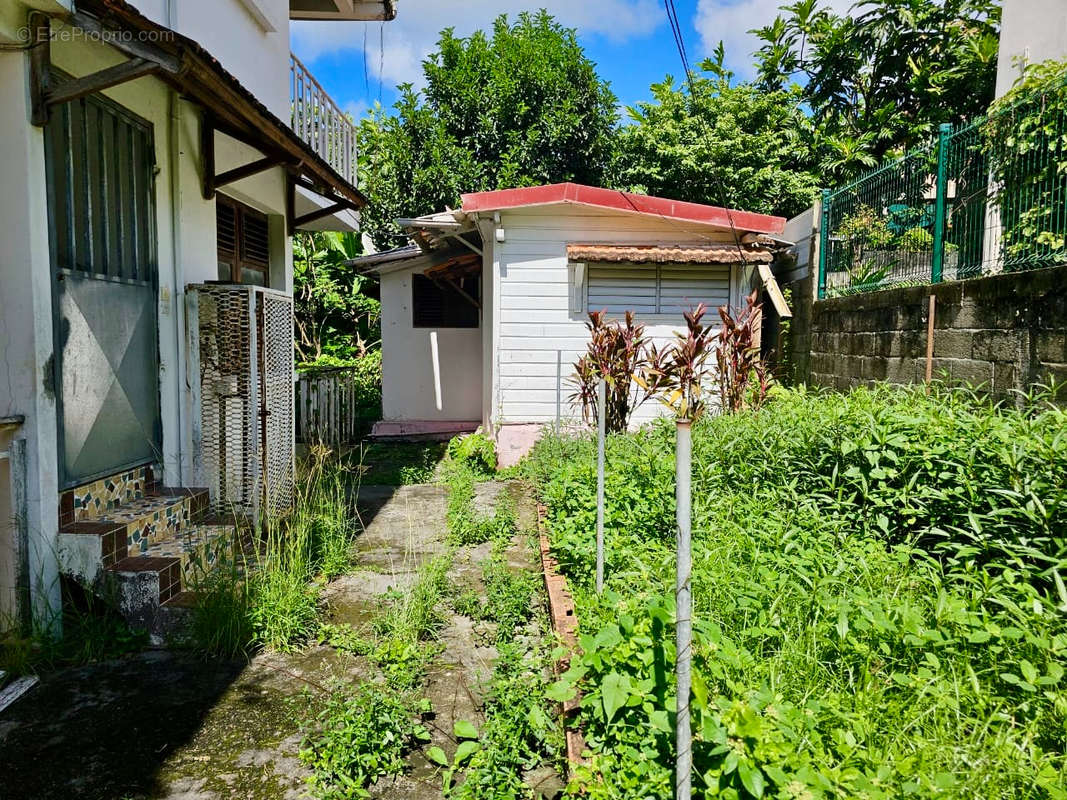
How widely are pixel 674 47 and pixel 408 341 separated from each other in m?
6.96

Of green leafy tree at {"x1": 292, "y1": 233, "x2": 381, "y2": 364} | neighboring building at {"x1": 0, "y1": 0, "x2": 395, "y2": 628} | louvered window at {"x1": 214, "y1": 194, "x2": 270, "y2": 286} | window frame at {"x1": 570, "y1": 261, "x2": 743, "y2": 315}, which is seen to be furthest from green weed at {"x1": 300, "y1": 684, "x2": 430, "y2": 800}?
green leafy tree at {"x1": 292, "y1": 233, "x2": 381, "y2": 364}

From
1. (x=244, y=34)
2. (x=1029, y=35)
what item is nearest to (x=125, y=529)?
(x=244, y=34)

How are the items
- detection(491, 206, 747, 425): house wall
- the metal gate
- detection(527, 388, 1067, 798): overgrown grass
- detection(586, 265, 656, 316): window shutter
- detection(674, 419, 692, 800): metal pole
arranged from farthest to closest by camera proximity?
1. detection(586, 265, 656, 316): window shutter
2. detection(491, 206, 747, 425): house wall
3. the metal gate
4. detection(527, 388, 1067, 798): overgrown grass
5. detection(674, 419, 692, 800): metal pole

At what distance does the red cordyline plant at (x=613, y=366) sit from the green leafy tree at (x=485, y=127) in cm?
1006

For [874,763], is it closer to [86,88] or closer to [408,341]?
[86,88]

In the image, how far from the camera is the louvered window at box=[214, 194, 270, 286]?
6.82 meters

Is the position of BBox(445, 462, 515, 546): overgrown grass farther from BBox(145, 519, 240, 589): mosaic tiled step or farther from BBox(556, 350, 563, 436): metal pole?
BBox(556, 350, 563, 436): metal pole

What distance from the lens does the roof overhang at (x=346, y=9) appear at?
9.38 meters

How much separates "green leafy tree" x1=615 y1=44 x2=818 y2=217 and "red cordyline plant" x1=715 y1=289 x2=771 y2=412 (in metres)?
9.64

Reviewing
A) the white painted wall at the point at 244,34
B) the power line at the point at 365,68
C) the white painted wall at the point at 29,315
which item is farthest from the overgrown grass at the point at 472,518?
the power line at the point at 365,68

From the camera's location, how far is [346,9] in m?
9.49

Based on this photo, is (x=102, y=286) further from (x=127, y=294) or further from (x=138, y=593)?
(x=138, y=593)

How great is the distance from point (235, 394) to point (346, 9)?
6513 millimetres

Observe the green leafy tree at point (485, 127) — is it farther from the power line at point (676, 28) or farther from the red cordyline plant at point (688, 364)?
the power line at point (676, 28)
